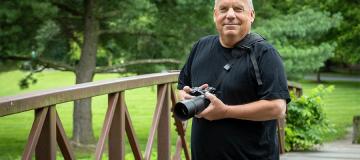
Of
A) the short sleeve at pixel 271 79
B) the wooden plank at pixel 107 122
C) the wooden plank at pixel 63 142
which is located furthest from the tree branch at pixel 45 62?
the short sleeve at pixel 271 79

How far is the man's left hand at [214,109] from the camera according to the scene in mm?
2705

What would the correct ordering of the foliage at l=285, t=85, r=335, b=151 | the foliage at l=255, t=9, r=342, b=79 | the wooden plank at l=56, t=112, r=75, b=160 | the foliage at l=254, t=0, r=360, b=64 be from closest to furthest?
the wooden plank at l=56, t=112, r=75, b=160
the foliage at l=285, t=85, r=335, b=151
the foliage at l=255, t=9, r=342, b=79
the foliage at l=254, t=0, r=360, b=64

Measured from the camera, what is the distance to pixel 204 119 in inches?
115

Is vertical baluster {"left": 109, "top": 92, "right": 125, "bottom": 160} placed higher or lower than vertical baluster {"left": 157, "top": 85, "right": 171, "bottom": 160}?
higher

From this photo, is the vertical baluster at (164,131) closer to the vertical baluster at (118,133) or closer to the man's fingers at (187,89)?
the vertical baluster at (118,133)

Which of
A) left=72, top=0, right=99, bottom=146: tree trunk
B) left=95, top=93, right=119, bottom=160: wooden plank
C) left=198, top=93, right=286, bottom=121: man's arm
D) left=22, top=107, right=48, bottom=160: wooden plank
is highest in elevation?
left=198, top=93, right=286, bottom=121: man's arm

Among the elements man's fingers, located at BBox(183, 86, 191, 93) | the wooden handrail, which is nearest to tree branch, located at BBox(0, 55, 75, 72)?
the wooden handrail

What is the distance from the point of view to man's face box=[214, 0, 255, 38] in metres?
2.87

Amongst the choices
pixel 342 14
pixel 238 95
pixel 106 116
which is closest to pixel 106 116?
pixel 106 116

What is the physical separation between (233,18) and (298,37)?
43.7 ft

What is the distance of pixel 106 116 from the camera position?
383 centimetres

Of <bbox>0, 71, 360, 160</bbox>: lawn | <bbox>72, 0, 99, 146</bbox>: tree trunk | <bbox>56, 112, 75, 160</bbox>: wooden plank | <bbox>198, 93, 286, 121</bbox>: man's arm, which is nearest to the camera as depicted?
<bbox>198, 93, 286, 121</bbox>: man's arm

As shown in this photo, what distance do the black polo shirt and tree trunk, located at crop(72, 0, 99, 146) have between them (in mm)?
13606

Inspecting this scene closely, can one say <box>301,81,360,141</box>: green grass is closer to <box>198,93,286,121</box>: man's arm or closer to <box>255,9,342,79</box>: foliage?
<box>255,9,342,79</box>: foliage
